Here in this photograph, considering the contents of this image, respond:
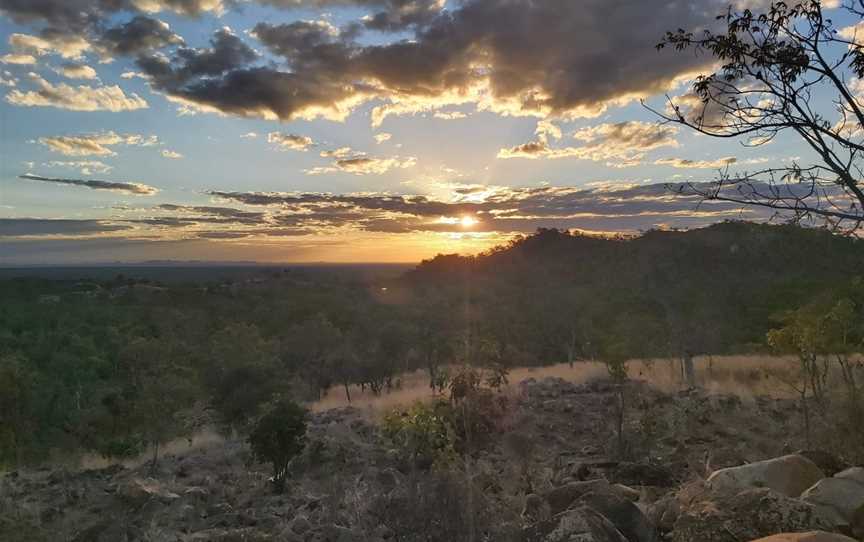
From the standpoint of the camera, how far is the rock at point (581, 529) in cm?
505

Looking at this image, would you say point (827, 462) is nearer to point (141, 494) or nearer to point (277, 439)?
point (277, 439)

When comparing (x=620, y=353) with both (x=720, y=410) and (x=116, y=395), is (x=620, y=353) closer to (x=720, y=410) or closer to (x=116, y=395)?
(x=720, y=410)

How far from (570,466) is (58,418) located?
25.9 meters

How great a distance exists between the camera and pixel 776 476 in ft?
21.8

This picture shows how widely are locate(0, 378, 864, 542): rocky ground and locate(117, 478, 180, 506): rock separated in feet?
0.10

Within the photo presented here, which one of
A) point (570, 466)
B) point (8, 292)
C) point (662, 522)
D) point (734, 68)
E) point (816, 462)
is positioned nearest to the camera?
point (734, 68)

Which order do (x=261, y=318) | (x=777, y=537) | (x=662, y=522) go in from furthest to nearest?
(x=261, y=318)
(x=662, y=522)
(x=777, y=537)

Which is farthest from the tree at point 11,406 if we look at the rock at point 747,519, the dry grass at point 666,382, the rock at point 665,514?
the rock at point 747,519

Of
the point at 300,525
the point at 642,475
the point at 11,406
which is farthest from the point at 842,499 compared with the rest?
the point at 11,406

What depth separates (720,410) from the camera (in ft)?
48.1

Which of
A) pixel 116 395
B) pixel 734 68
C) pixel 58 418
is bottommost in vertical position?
pixel 58 418

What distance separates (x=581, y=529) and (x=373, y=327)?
113 feet

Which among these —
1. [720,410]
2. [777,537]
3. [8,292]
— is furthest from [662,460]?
[8,292]

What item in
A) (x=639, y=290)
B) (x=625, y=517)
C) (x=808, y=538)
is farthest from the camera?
(x=639, y=290)
